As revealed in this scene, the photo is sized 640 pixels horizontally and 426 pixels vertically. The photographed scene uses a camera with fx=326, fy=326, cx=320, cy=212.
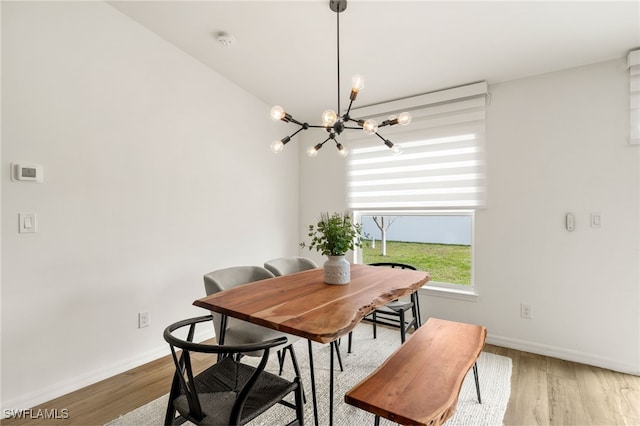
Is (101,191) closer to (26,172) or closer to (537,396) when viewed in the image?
(26,172)

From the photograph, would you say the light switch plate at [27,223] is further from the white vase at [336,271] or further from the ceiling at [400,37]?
the white vase at [336,271]

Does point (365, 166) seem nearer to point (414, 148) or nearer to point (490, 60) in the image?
point (414, 148)

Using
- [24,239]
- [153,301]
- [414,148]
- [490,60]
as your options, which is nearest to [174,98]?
[24,239]

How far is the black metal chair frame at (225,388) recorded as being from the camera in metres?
1.24

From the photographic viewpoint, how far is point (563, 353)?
267cm

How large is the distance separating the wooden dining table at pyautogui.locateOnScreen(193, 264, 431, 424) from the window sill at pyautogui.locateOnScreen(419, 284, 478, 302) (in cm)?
96

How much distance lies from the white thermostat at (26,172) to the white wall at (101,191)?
0.04m

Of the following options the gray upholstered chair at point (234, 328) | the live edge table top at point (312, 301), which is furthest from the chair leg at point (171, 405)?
the gray upholstered chair at point (234, 328)

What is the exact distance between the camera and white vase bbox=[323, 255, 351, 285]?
2.15 meters

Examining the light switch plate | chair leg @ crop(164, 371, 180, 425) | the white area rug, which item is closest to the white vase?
the white area rug

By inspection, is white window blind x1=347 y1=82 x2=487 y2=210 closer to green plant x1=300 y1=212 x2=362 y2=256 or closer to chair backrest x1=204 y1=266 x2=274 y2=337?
green plant x1=300 y1=212 x2=362 y2=256

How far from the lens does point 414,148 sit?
3.35m

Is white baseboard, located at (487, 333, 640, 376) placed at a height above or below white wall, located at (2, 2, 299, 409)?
below

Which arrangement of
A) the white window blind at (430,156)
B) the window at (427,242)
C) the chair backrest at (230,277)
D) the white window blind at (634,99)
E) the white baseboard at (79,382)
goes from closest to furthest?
the white baseboard at (79,382)
the chair backrest at (230,277)
the white window blind at (634,99)
the white window blind at (430,156)
the window at (427,242)
